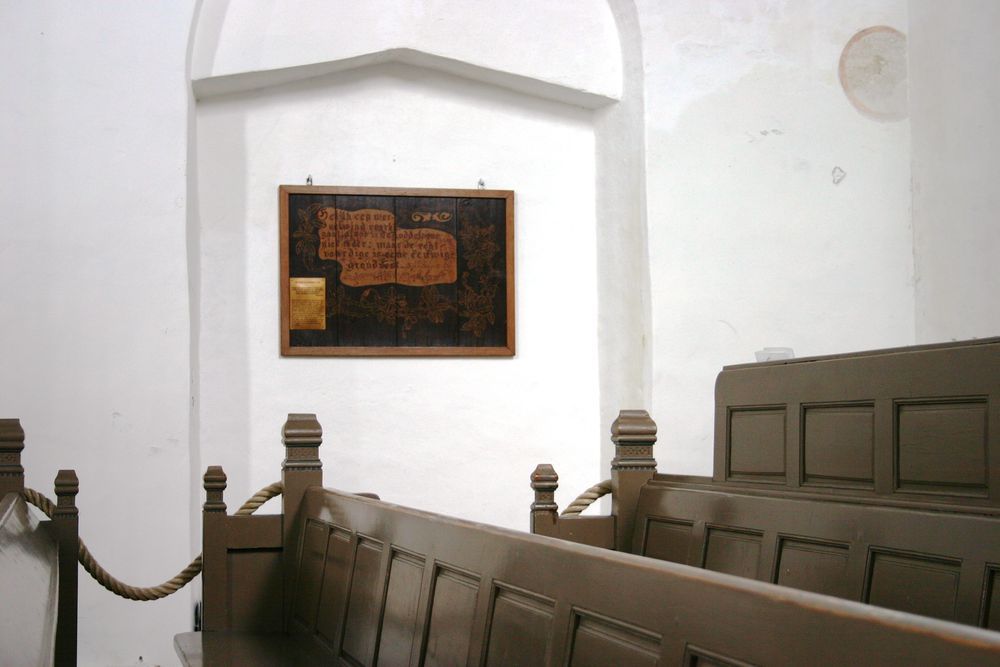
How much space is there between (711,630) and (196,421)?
543cm

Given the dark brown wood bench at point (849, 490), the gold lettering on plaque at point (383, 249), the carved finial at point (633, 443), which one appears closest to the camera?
the dark brown wood bench at point (849, 490)

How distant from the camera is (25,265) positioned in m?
6.38

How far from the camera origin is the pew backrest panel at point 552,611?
5.15 feet

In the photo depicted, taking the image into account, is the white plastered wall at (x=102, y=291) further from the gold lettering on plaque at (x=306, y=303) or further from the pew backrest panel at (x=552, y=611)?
the pew backrest panel at (x=552, y=611)

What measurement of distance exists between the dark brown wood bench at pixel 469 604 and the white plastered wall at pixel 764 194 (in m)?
2.92

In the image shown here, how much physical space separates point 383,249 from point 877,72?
126 inches

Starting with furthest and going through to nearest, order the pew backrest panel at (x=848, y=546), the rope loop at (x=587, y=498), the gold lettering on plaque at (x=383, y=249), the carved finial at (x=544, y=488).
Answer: the gold lettering on plaque at (x=383, y=249) < the rope loop at (x=587, y=498) < the carved finial at (x=544, y=488) < the pew backrest panel at (x=848, y=546)

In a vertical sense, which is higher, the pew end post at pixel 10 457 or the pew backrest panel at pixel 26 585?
the pew end post at pixel 10 457

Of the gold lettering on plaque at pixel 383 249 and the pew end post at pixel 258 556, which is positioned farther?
the gold lettering on plaque at pixel 383 249

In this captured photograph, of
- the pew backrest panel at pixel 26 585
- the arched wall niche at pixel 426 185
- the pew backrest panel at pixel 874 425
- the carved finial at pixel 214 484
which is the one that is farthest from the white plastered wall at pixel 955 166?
the pew backrest panel at pixel 26 585

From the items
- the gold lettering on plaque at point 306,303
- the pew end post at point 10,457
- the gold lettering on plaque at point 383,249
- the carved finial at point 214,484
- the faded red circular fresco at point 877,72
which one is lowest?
the carved finial at point 214,484

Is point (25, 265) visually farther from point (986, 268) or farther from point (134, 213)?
point (986, 268)

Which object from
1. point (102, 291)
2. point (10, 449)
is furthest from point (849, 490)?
point (102, 291)

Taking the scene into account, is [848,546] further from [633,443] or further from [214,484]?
[214,484]
